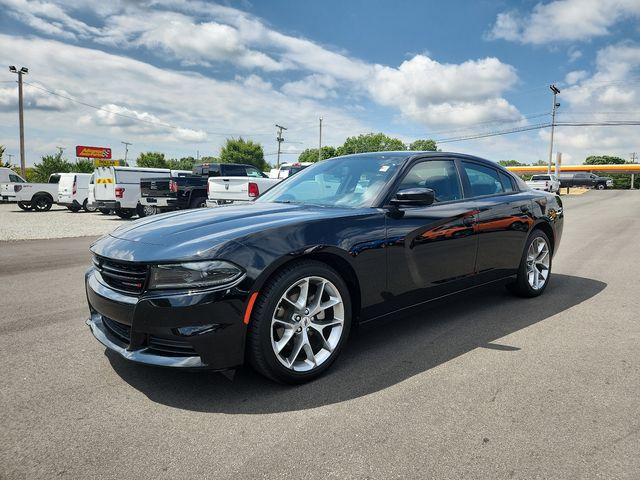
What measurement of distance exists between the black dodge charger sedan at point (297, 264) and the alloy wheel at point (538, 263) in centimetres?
82

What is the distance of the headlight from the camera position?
258 centimetres

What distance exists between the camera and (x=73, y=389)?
2869mm

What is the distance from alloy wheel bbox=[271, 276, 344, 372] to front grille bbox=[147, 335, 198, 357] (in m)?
0.49

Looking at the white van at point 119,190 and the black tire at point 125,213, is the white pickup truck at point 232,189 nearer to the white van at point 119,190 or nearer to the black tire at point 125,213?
the white van at point 119,190

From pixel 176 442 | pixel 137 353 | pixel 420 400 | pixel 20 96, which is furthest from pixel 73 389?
pixel 20 96

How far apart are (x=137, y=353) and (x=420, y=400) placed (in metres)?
1.68

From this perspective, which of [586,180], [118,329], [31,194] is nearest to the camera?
[118,329]

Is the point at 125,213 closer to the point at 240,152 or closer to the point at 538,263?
the point at 538,263

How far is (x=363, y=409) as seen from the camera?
8.61ft

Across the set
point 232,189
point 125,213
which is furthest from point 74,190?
point 232,189

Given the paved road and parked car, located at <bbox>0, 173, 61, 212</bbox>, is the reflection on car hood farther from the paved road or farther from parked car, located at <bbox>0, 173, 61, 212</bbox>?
parked car, located at <bbox>0, 173, 61, 212</bbox>

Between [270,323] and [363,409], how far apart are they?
72cm

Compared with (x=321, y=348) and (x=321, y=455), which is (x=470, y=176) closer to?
(x=321, y=348)

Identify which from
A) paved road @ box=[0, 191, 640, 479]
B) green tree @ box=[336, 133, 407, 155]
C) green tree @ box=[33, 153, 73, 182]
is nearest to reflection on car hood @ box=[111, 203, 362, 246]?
paved road @ box=[0, 191, 640, 479]
